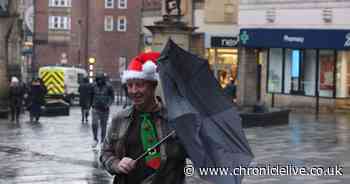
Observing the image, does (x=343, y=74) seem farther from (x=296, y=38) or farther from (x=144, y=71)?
(x=144, y=71)

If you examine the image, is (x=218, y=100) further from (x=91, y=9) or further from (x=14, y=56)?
(x=91, y=9)

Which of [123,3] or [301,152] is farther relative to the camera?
[123,3]

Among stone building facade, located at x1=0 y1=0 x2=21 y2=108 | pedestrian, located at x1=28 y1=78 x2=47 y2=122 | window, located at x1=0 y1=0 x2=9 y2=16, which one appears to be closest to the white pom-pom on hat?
pedestrian, located at x1=28 y1=78 x2=47 y2=122

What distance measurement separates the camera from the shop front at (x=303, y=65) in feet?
120

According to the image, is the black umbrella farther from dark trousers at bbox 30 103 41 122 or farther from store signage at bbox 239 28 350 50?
store signage at bbox 239 28 350 50

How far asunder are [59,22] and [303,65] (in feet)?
145

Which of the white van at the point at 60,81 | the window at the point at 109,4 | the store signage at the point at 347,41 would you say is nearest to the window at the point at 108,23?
the window at the point at 109,4

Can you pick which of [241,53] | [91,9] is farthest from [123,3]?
[241,53]

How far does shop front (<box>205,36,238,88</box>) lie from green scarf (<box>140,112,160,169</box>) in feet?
132

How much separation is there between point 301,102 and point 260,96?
11.6ft

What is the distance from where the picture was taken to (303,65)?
38875 mm

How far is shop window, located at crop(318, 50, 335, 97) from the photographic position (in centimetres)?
3709

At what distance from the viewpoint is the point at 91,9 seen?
7525 centimetres

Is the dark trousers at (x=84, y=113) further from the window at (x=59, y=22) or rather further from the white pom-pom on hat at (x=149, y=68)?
the window at (x=59, y=22)
